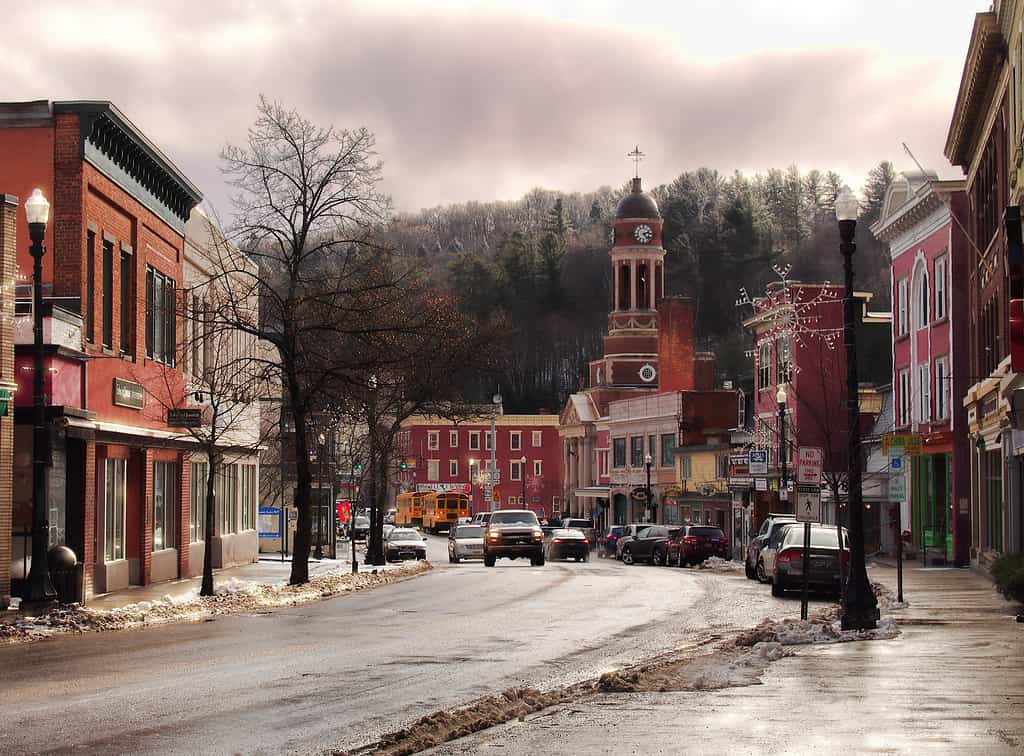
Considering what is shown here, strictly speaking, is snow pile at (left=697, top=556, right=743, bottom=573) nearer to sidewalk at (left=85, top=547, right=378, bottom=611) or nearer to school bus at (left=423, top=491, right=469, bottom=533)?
sidewalk at (left=85, top=547, right=378, bottom=611)

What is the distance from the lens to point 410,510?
124 m

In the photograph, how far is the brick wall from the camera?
25.2 m

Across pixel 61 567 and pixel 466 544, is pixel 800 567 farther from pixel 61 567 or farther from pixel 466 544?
pixel 466 544

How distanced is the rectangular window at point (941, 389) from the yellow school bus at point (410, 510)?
246 ft

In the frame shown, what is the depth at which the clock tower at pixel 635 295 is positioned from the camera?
109562 millimetres

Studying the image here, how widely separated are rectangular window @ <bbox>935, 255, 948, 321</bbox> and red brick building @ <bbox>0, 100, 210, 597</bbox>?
23.8 m

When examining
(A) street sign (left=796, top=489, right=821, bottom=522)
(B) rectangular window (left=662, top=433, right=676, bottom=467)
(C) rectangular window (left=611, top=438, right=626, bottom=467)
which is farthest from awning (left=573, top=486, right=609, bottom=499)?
(A) street sign (left=796, top=489, right=821, bottom=522)

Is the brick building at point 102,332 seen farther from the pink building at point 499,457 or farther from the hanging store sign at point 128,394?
the pink building at point 499,457

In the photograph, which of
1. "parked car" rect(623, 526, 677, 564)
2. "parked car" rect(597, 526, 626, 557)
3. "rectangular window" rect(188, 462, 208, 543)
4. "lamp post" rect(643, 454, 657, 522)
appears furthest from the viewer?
"lamp post" rect(643, 454, 657, 522)

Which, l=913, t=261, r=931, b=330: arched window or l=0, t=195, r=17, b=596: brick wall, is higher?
l=913, t=261, r=931, b=330: arched window

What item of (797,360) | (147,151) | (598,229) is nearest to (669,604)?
(147,151)

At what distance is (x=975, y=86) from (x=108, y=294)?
67.9 feet

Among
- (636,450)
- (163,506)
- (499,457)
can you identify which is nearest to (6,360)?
(163,506)

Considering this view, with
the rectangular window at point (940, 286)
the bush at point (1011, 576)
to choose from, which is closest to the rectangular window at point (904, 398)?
the rectangular window at point (940, 286)
